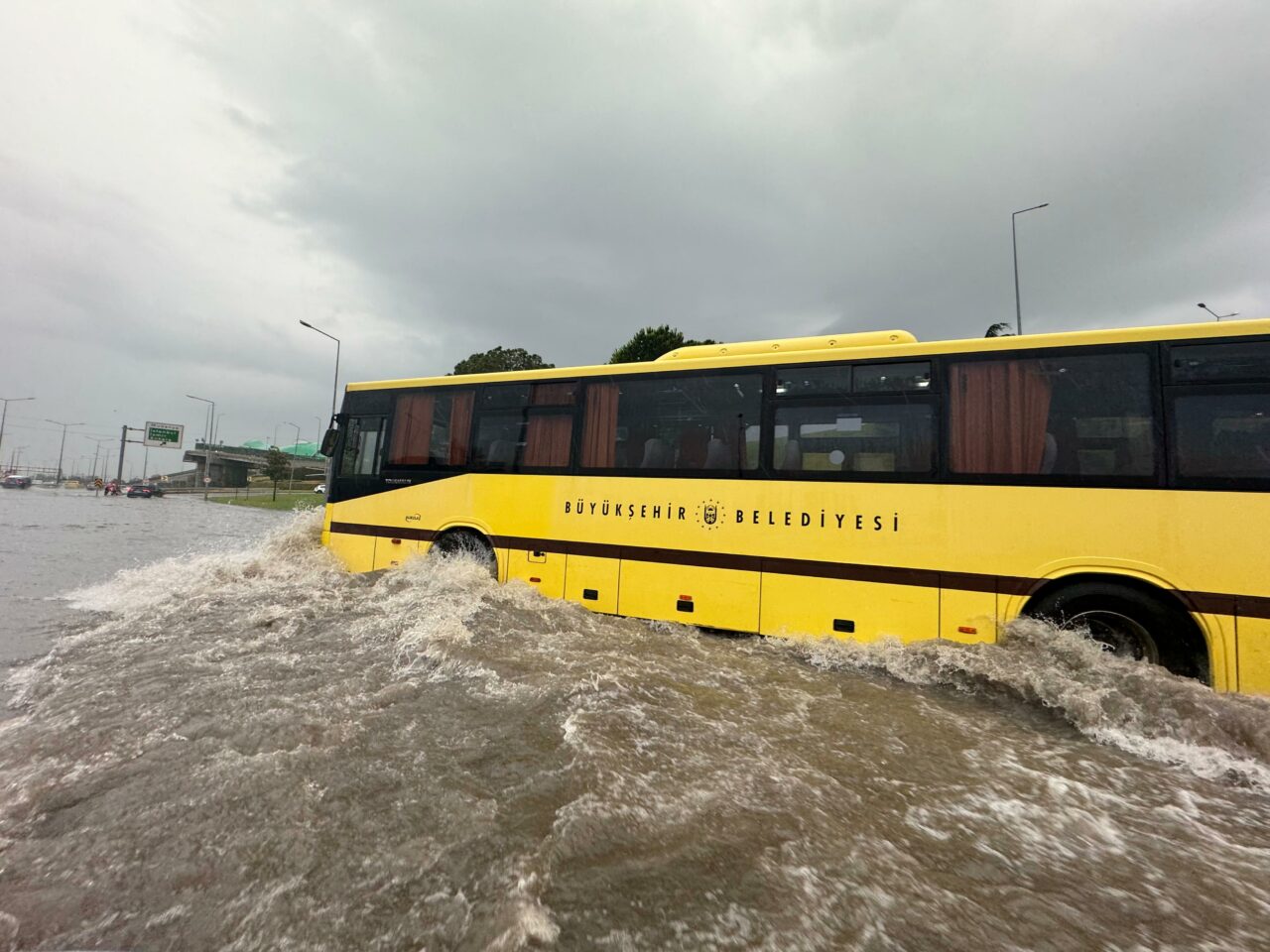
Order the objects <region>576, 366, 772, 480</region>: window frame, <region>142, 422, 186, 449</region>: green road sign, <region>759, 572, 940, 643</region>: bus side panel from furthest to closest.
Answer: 1. <region>142, 422, 186, 449</region>: green road sign
2. <region>576, 366, 772, 480</region>: window frame
3. <region>759, 572, 940, 643</region>: bus side panel

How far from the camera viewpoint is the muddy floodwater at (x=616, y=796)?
6.64 feet

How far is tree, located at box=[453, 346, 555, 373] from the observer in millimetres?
38219

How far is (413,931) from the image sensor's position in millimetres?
1937

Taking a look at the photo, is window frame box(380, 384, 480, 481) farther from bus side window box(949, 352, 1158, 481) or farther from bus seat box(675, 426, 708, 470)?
A: bus side window box(949, 352, 1158, 481)

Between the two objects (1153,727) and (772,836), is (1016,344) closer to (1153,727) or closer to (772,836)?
(1153,727)

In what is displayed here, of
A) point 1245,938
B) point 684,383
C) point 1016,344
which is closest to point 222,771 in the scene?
point 1245,938

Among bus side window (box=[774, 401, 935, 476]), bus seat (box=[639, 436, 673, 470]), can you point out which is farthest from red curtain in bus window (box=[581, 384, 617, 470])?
bus side window (box=[774, 401, 935, 476])

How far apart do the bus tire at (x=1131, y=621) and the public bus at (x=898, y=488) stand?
0.02 meters

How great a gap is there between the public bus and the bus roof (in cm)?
2

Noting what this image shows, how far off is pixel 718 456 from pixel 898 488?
1856 mm

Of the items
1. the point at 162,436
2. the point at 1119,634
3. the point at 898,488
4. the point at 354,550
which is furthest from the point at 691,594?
the point at 162,436

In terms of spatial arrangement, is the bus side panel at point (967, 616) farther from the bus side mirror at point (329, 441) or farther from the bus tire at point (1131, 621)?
the bus side mirror at point (329, 441)

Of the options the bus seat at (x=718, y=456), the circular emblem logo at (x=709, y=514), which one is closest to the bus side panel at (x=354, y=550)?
the circular emblem logo at (x=709, y=514)

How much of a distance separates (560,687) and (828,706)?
2.00 metres
